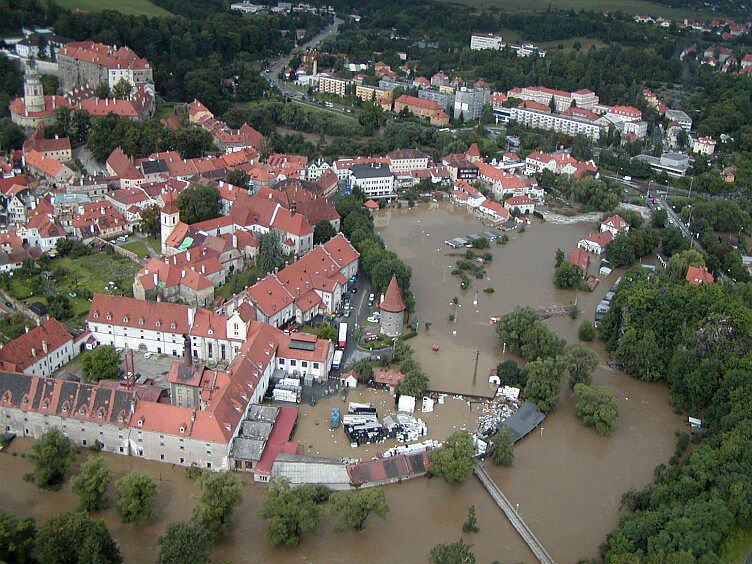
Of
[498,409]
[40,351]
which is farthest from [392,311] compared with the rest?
[40,351]

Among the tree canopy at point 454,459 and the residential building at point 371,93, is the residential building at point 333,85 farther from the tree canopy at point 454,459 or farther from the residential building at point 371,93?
the tree canopy at point 454,459

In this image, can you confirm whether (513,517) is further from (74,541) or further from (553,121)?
(553,121)

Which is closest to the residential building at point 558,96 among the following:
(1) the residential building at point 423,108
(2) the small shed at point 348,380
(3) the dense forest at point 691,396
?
(1) the residential building at point 423,108

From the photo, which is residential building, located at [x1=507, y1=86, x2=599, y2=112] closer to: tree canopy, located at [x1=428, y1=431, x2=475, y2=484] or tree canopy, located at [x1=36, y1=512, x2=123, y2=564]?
tree canopy, located at [x1=428, y1=431, x2=475, y2=484]

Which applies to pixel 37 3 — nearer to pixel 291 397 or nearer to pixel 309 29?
pixel 309 29

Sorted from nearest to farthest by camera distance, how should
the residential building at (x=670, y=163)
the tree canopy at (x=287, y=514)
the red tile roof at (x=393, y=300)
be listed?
the tree canopy at (x=287, y=514) → the red tile roof at (x=393, y=300) → the residential building at (x=670, y=163)
